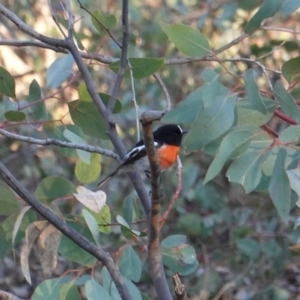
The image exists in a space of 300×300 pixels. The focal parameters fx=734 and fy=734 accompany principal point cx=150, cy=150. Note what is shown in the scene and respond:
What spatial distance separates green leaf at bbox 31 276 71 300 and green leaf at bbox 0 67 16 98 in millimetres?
561

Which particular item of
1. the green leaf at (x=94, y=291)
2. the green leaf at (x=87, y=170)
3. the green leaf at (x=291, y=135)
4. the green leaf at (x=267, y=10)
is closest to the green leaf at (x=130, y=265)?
the green leaf at (x=94, y=291)

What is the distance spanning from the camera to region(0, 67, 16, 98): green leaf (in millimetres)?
2068

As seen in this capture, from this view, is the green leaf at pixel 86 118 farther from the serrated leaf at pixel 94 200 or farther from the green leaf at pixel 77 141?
the serrated leaf at pixel 94 200

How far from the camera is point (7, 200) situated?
198cm

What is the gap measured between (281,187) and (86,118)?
27.7 inches

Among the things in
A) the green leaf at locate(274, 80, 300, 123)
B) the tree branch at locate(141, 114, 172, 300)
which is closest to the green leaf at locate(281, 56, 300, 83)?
the green leaf at locate(274, 80, 300, 123)

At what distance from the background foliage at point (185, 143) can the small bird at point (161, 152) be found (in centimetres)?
19

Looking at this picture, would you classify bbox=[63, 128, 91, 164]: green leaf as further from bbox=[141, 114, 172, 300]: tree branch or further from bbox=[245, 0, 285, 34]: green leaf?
bbox=[245, 0, 285, 34]: green leaf

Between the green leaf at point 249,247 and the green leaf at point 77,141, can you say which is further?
the green leaf at point 249,247

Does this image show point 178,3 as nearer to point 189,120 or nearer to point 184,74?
point 184,74

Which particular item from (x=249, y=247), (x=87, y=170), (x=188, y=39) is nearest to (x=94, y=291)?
(x=87, y=170)

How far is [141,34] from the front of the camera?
446 centimetres

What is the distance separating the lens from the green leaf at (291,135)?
66.6 inches

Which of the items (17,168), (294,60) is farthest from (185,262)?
(17,168)
